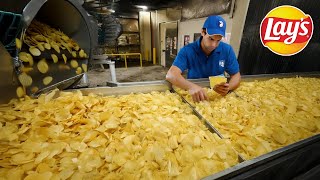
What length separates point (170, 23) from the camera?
8.31 m

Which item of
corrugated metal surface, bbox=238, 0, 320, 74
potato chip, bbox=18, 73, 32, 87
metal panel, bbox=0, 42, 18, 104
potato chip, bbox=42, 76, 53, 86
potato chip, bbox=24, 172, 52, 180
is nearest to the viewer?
potato chip, bbox=24, 172, 52, 180

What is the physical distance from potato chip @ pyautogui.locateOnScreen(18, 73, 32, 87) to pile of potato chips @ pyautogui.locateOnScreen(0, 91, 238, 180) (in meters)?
0.11

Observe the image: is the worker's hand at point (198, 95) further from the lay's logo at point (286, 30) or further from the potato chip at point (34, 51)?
the lay's logo at point (286, 30)

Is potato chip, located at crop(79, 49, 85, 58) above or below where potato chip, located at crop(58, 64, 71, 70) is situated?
above

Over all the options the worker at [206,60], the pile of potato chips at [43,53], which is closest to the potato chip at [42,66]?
the pile of potato chips at [43,53]

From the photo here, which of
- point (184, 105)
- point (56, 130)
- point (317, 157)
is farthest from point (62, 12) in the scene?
point (317, 157)

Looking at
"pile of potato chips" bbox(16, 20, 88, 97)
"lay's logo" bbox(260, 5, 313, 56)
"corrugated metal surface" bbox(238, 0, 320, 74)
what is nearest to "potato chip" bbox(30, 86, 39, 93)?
"pile of potato chips" bbox(16, 20, 88, 97)

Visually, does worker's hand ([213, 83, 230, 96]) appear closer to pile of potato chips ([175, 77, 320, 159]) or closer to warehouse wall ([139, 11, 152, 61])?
pile of potato chips ([175, 77, 320, 159])

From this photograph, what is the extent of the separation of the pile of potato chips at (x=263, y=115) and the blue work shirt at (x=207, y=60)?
420mm

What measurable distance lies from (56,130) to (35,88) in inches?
21.8

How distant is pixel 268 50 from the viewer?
14.1ft

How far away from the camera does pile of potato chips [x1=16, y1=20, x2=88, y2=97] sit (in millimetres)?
1165

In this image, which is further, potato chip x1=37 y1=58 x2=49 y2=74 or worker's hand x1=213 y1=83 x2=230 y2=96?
worker's hand x1=213 y1=83 x2=230 y2=96

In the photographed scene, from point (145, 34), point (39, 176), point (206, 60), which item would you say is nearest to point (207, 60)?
point (206, 60)
